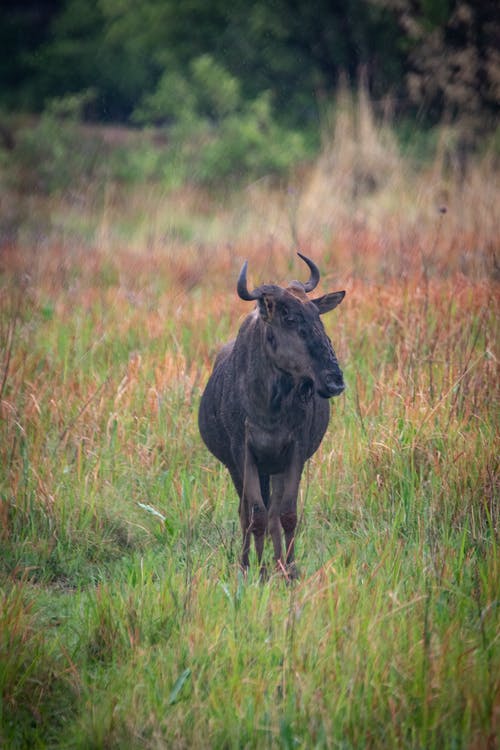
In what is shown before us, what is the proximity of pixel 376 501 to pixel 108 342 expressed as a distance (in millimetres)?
2901

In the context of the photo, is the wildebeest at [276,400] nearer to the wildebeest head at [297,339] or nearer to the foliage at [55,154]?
the wildebeest head at [297,339]

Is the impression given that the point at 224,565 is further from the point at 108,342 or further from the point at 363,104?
the point at 363,104

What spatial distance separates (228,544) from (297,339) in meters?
1.21

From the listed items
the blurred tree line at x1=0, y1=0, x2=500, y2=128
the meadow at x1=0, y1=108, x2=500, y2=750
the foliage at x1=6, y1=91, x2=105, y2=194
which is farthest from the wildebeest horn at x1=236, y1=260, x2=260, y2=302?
the blurred tree line at x1=0, y1=0, x2=500, y2=128

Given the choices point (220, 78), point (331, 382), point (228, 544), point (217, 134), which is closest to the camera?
point (331, 382)

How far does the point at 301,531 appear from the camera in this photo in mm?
4668

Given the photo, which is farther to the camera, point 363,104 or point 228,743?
point 363,104

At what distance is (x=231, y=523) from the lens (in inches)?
193

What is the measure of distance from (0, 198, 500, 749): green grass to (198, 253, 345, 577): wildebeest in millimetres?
285

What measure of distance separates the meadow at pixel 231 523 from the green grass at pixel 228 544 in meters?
0.01

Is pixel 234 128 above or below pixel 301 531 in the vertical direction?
above

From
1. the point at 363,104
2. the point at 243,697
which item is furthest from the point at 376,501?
the point at 363,104

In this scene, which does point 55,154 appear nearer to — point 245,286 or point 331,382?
point 245,286

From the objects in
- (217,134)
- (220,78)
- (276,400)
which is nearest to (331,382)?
(276,400)
